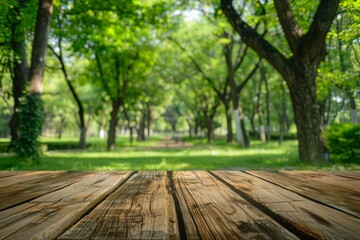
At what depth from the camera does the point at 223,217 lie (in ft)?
3.77

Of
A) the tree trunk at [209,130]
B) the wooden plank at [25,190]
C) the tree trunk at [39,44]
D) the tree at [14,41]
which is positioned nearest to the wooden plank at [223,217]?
the wooden plank at [25,190]

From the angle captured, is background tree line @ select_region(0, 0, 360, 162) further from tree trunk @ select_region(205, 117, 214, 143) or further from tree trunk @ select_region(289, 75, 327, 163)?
tree trunk @ select_region(205, 117, 214, 143)

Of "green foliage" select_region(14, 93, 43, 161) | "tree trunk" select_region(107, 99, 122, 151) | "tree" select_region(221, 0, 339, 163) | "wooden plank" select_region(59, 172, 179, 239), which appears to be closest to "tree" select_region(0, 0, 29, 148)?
"green foliage" select_region(14, 93, 43, 161)

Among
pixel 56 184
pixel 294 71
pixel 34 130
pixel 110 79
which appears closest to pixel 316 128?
pixel 294 71

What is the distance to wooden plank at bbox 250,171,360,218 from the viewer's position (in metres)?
1.39

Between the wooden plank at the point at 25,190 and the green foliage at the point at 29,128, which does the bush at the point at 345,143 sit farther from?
the green foliage at the point at 29,128

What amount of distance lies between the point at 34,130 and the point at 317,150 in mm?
10024

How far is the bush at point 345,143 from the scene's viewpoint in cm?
964

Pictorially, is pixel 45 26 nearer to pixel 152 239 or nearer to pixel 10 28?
pixel 10 28

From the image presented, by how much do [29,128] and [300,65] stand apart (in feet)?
32.1

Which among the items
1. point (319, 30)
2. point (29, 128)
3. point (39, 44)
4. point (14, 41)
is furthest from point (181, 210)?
point (14, 41)

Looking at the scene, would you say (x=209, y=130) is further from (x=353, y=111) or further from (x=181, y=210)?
(x=181, y=210)

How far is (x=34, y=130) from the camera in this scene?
33.7 ft

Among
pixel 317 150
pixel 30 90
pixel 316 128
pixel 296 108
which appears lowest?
pixel 317 150
